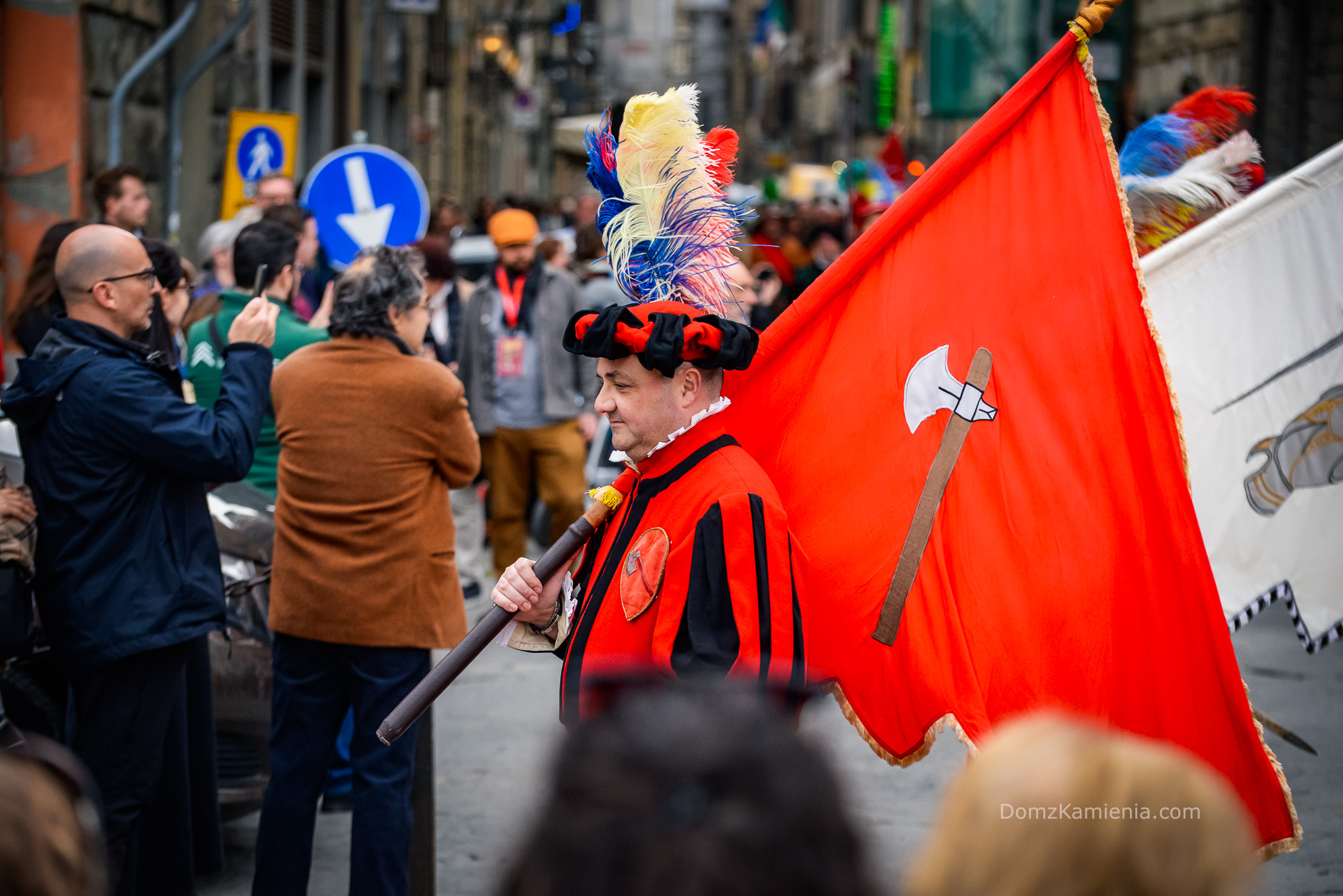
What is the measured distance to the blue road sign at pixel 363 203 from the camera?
28.3ft

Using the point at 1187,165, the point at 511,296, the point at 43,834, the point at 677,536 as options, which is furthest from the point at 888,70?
the point at 43,834

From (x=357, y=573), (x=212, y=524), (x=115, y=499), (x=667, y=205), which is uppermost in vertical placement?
(x=667, y=205)

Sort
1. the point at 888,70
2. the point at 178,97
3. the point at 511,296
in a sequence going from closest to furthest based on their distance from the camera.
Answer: the point at 511,296 → the point at 178,97 → the point at 888,70

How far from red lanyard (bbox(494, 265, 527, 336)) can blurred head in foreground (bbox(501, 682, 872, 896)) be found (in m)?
7.32

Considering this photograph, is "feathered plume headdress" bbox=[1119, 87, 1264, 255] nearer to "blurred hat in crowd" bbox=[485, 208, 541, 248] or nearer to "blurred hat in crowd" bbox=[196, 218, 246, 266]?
"blurred hat in crowd" bbox=[196, 218, 246, 266]

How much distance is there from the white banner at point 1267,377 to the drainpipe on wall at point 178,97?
25.7 ft

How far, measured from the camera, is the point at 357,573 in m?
3.88

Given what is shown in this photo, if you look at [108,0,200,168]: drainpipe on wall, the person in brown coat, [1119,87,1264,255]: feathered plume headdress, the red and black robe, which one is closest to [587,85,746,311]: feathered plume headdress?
the red and black robe

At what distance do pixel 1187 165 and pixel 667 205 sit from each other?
191cm

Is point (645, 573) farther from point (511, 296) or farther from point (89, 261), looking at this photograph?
point (511, 296)

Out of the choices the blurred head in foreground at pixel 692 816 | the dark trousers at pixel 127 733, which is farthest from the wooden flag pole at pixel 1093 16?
the dark trousers at pixel 127 733

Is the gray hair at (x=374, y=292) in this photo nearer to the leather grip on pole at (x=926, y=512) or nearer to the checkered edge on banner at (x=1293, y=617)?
the leather grip on pole at (x=926, y=512)

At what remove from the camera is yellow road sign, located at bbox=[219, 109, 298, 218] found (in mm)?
9281

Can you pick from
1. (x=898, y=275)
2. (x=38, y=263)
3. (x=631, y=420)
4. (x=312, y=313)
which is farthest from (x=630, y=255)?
(x=312, y=313)
